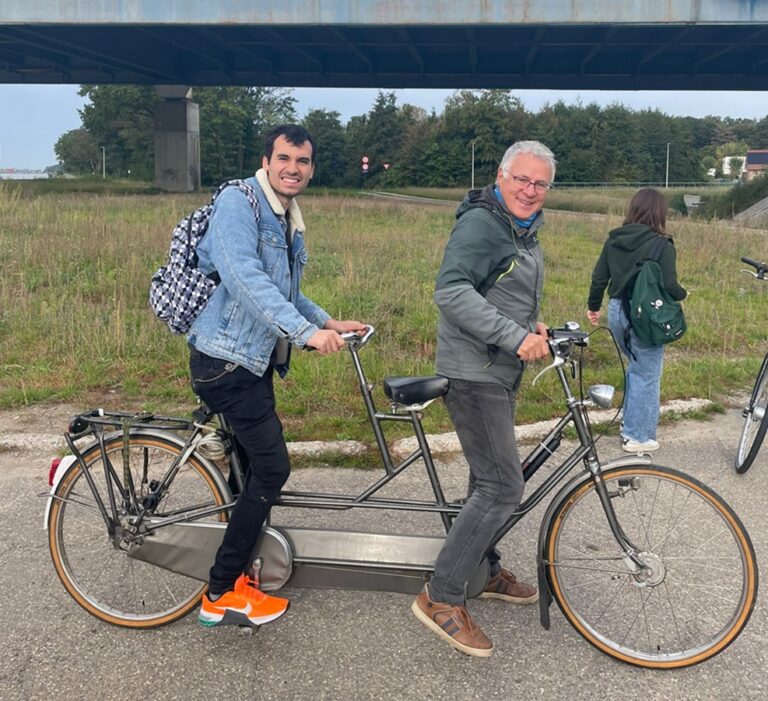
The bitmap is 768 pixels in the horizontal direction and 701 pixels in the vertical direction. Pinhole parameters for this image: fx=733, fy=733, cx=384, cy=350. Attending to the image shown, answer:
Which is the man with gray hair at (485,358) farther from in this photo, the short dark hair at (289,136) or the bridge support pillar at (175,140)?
the bridge support pillar at (175,140)

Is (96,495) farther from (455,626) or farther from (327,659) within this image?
(455,626)

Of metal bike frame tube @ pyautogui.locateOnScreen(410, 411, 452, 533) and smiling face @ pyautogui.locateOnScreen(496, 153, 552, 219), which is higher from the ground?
smiling face @ pyautogui.locateOnScreen(496, 153, 552, 219)

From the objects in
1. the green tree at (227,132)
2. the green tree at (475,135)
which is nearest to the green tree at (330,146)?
the green tree at (227,132)

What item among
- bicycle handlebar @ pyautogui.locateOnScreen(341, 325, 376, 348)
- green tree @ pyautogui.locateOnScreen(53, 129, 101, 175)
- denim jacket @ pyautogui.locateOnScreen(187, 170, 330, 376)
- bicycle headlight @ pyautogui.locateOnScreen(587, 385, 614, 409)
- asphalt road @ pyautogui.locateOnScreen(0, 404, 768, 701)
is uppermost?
green tree @ pyautogui.locateOnScreen(53, 129, 101, 175)

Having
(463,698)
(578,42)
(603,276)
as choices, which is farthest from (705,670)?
(578,42)

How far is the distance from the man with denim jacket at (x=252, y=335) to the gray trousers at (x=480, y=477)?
1.93ft

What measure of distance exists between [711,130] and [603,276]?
4656 inches

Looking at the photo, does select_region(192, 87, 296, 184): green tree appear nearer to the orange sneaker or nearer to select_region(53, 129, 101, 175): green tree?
select_region(53, 129, 101, 175): green tree

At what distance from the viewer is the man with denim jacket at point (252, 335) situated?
8.82ft

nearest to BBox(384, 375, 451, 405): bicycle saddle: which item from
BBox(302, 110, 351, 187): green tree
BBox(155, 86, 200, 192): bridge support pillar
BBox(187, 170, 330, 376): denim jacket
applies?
BBox(187, 170, 330, 376): denim jacket

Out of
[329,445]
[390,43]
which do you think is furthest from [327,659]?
[390,43]

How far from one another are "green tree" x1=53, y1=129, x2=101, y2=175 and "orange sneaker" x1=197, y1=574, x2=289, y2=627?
301 feet

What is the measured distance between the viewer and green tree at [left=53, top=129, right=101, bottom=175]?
8819 centimetres

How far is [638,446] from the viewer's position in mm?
5148
